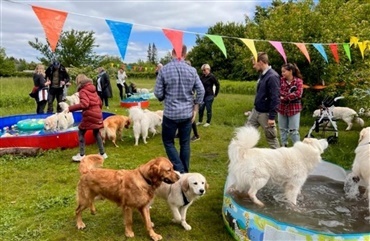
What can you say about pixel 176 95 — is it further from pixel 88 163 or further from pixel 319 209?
pixel 319 209

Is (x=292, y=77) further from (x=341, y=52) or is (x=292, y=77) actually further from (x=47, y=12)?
(x=341, y=52)

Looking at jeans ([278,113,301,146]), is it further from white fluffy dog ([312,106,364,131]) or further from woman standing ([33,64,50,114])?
woman standing ([33,64,50,114])

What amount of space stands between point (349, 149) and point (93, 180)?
6247mm

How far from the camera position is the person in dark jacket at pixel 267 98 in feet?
17.5

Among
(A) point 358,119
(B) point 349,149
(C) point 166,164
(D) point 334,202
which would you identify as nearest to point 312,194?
(D) point 334,202

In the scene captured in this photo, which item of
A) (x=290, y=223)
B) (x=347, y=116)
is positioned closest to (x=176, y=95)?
(x=290, y=223)

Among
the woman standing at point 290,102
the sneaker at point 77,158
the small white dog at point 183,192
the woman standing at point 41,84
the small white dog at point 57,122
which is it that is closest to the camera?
the small white dog at point 183,192

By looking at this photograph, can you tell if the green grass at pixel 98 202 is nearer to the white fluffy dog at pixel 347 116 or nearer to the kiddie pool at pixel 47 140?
the kiddie pool at pixel 47 140

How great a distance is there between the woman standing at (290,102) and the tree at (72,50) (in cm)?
2278

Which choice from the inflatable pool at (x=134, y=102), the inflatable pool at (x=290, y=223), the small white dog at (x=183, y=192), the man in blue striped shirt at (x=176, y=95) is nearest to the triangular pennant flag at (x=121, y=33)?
the man in blue striped shirt at (x=176, y=95)

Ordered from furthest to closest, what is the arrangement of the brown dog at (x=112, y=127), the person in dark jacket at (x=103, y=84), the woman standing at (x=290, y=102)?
1. the person in dark jacket at (x=103, y=84)
2. the brown dog at (x=112, y=127)
3. the woman standing at (x=290, y=102)

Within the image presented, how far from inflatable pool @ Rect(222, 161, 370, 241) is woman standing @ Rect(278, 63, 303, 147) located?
1551 mm

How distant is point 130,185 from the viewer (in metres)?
3.84

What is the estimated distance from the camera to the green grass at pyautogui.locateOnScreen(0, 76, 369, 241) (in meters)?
4.07
